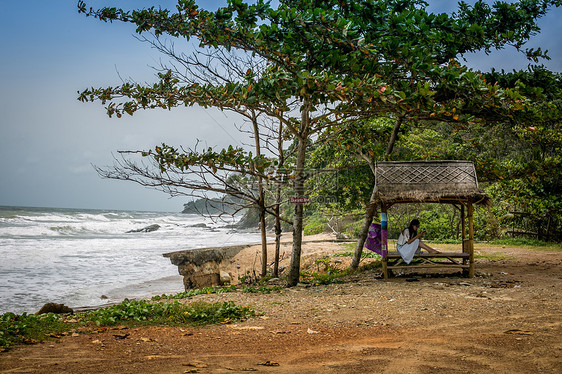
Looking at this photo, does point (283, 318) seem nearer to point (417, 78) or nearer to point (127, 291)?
point (417, 78)

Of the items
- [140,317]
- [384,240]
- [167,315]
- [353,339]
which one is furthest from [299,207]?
[353,339]

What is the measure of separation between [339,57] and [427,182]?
3.32m

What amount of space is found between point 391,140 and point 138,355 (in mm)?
7891

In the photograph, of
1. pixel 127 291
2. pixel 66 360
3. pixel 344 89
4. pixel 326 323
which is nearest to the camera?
pixel 66 360

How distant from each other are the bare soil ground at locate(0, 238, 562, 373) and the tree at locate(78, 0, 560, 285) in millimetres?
2431

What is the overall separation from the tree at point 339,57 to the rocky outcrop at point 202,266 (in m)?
4.96

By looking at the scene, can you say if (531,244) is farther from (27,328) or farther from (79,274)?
(27,328)

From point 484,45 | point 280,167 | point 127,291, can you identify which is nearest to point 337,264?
point 280,167

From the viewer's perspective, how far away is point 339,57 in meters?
7.06

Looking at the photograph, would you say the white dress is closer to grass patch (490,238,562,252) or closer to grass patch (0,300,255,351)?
grass patch (0,300,255,351)

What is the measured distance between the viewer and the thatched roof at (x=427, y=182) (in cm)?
853

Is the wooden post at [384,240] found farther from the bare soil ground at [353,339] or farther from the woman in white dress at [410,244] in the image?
the bare soil ground at [353,339]

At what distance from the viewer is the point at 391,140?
10.4 meters

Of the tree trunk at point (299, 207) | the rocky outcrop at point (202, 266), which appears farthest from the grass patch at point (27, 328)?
the rocky outcrop at point (202, 266)
